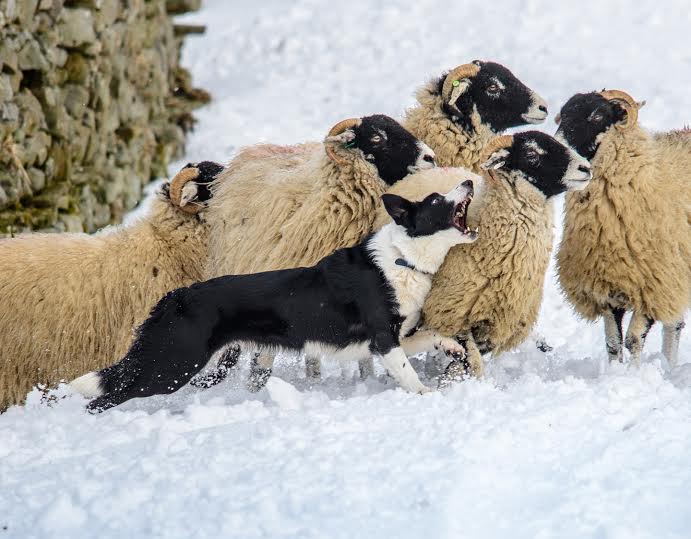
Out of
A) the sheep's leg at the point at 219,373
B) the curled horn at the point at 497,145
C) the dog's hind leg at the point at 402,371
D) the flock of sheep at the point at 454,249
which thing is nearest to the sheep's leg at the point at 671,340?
the flock of sheep at the point at 454,249

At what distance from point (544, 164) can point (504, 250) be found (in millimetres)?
582

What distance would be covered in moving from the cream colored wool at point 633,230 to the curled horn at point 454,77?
111cm

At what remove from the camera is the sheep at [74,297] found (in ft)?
25.0

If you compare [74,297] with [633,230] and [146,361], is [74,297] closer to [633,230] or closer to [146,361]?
[146,361]

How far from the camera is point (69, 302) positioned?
7.67m

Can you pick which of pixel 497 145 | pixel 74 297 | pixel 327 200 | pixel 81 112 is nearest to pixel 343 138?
pixel 327 200

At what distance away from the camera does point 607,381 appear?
20.9 ft

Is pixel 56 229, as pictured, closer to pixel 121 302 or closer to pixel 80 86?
pixel 80 86

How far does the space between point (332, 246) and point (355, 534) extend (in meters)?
2.97

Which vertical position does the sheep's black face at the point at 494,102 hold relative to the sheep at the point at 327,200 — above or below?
above

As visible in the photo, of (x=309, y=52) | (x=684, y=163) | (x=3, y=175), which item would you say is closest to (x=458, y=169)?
(x=684, y=163)

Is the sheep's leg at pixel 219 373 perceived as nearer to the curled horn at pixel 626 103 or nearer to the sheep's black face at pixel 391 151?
the sheep's black face at pixel 391 151

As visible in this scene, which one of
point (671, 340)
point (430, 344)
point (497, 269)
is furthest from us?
point (671, 340)

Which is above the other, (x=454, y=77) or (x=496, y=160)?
(x=454, y=77)
